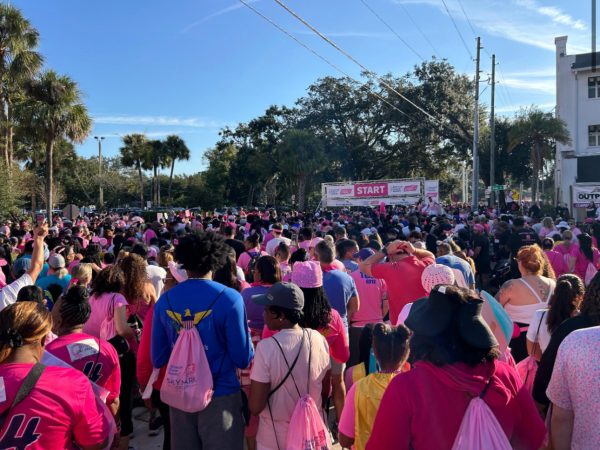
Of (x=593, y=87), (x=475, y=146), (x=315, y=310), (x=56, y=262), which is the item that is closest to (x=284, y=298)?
(x=315, y=310)

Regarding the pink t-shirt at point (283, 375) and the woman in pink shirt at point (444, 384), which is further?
the pink t-shirt at point (283, 375)

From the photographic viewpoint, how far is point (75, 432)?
2137mm

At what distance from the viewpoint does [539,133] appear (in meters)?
26.3

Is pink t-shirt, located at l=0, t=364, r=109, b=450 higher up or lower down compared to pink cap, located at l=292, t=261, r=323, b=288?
lower down

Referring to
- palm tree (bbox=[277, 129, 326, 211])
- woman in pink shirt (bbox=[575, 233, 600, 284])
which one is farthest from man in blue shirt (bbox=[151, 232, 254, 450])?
palm tree (bbox=[277, 129, 326, 211])

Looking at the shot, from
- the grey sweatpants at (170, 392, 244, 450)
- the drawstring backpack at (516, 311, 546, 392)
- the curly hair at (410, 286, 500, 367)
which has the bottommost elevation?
the grey sweatpants at (170, 392, 244, 450)

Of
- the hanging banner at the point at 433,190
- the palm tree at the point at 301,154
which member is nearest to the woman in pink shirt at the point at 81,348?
the hanging banner at the point at 433,190

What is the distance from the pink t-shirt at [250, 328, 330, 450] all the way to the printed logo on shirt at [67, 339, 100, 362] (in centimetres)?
104

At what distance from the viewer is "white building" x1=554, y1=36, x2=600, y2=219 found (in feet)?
91.7

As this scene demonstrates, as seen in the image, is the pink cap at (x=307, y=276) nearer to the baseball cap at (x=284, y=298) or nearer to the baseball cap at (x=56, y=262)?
the baseball cap at (x=284, y=298)

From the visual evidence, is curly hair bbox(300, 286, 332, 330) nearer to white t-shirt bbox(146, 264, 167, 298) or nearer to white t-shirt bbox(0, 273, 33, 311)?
white t-shirt bbox(0, 273, 33, 311)

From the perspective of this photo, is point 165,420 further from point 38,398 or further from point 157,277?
point 157,277

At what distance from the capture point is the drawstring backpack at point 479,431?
1687mm

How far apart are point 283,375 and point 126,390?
1963 millimetres
